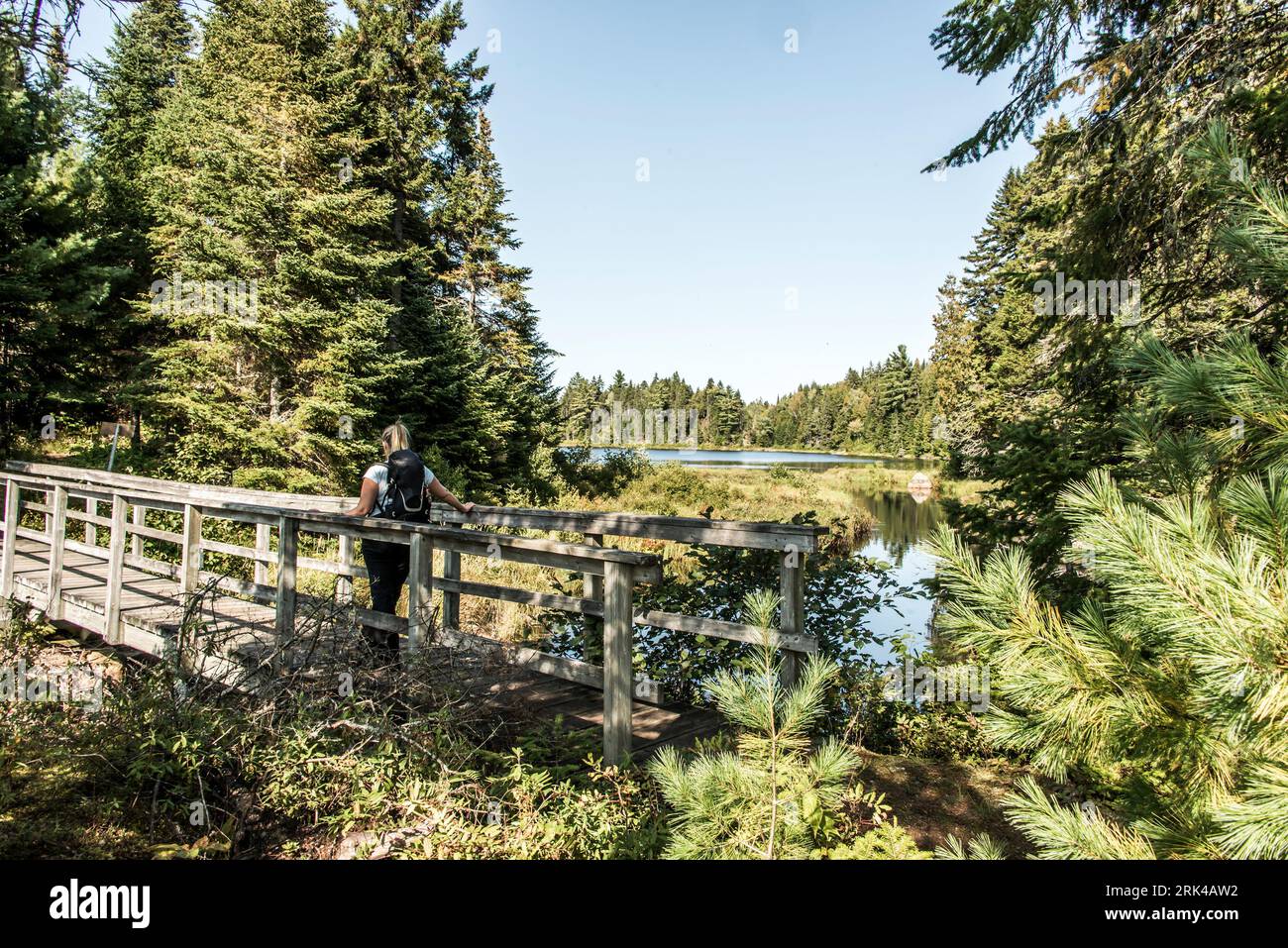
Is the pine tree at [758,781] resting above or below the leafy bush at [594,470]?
below

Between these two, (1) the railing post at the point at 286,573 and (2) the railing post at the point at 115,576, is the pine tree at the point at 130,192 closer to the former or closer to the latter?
(2) the railing post at the point at 115,576

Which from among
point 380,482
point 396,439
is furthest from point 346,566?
point 396,439

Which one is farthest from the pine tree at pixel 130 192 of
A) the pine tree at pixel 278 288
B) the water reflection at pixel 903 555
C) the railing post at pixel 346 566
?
the water reflection at pixel 903 555

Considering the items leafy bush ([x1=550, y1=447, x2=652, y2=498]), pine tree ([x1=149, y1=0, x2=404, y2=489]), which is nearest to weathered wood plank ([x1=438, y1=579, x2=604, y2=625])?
pine tree ([x1=149, y1=0, x2=404, y2=489])

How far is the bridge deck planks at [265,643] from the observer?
14.5 feet

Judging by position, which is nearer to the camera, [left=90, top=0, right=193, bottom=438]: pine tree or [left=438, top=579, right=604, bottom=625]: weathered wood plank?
[left=438, top=579, right=604, bottom=625]: weathered wood plank

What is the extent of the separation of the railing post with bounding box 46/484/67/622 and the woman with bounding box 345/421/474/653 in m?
3.84

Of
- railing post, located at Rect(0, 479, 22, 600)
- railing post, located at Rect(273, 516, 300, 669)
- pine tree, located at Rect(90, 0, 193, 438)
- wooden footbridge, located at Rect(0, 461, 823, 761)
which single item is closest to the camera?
wooden footbridge, located at Rect(0, 461, 823, 761)

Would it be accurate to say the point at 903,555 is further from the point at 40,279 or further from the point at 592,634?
the point at 40,279

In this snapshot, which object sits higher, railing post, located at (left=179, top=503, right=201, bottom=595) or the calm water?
the calm water

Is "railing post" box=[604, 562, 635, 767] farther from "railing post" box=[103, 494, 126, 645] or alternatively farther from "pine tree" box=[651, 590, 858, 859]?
"railing post" box=[103, 494, 126, 645]

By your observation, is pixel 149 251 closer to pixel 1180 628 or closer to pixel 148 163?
pixel 148 163

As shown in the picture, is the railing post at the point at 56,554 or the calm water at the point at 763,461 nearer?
the railing post at the point at 56,554

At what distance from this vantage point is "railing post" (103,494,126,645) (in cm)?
603
